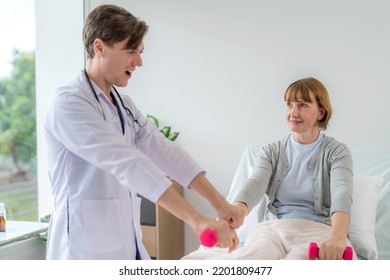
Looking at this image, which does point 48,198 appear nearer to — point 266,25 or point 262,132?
point 262,132

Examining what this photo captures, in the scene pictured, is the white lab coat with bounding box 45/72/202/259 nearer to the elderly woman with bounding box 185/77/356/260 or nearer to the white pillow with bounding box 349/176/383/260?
the elderly woman with bounding box 185/77/356/260

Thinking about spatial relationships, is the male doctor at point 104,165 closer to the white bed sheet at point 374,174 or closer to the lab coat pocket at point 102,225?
the lab coat pocket at point 102,225

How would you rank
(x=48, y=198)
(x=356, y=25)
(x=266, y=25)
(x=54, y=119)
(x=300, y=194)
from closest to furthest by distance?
(x=54, y=119) < (x=300, y=194) < (x=356, y=25) < (x=266, y=25) < (x=48, y=198)

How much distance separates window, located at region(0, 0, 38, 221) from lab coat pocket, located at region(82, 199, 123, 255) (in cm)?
171

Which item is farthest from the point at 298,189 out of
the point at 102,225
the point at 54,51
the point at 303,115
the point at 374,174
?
the point at 54,51

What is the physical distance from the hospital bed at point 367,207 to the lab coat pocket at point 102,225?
1.42 ft

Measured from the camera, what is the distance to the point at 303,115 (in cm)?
184

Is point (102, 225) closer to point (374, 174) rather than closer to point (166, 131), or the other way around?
point (374, 174)

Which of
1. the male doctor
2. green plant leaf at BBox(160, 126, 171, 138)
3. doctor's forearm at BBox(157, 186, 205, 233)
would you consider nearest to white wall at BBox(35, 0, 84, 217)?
green plant leaf at BBox(160, 126, 171, 138)

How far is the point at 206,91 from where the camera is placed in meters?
3.01

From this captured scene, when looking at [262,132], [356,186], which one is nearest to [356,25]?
[262,132]

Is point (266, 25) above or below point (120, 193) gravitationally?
above

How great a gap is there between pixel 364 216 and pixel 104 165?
1281 millimetres
